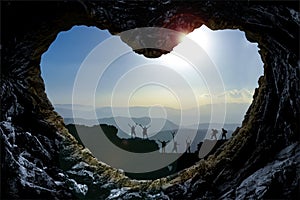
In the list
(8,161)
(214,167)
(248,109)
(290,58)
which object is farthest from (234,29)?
(8,161)

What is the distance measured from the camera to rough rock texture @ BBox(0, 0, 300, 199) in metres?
4.77

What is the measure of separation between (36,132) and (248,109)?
4.38m

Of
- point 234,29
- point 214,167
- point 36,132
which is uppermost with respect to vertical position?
point 234,29

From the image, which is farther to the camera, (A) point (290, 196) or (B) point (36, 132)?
(B) point (36, 132)

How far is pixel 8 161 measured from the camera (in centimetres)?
490

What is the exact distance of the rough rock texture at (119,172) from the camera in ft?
15.6

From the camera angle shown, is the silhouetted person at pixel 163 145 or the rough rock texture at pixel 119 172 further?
the silhouetted person at pixel 163 145

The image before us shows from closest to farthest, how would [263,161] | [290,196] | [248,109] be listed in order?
[290,196] → [263,161] → [248,109]

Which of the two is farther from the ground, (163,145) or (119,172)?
(163,145)

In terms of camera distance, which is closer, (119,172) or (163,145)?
(119,172)

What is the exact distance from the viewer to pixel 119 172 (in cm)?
643

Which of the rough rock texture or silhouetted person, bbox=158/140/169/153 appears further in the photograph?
silhouetted person, bbox=158/140/169/153

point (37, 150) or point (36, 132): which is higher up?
point (36, 132)

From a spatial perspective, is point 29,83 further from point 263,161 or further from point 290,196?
point 290,196
